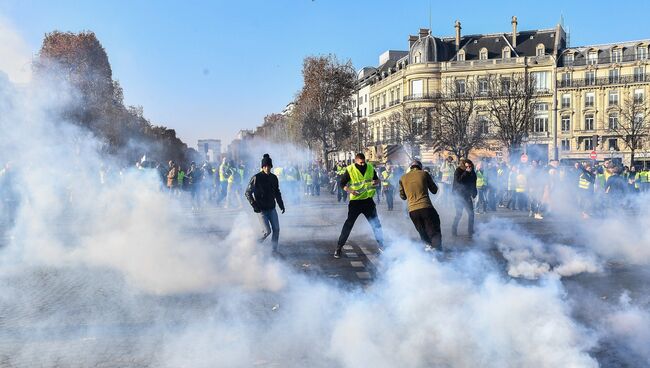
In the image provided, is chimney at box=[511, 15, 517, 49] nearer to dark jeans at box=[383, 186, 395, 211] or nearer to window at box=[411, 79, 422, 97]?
window at box=[411, 79, 422, 97]

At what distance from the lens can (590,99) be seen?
63812 millimetres

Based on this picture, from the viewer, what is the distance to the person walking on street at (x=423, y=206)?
28.9ft

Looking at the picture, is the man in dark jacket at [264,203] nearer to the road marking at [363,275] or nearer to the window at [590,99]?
the road marking at [363,275]

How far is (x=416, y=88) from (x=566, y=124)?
55.1 ft

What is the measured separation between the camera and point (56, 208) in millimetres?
15430

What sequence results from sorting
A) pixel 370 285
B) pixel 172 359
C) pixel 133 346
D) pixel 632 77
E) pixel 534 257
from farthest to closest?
1. pixel 632 77
2. pixel 534 257
3. pixel 370 285
4. pixel 133 346
5. pixel 172 359

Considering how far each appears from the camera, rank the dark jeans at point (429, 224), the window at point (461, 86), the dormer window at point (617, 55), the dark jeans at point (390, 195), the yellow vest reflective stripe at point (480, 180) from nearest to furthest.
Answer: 1. the dark jeans at point (429, 224)
2. the yellow vest reflective stripe at point (480, 180)
3. the dark jeans at point (390, 195)
4. the window at point (461, 86)
5. the dormer window at point (617, 55)

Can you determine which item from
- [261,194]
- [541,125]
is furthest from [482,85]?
[261,194]

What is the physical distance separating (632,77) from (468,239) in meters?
59.1

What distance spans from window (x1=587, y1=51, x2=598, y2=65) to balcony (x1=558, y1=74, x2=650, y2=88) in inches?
76.8

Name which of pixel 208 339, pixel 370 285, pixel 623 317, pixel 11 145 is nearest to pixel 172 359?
pixel 208 339

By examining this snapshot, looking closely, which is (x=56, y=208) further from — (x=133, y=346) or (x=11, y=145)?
(x=133, y=346)

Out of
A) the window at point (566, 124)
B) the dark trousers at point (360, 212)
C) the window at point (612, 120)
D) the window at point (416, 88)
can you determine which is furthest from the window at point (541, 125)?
the dark trousers at point (360, 212)

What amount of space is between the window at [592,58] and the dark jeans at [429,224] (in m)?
62.9
